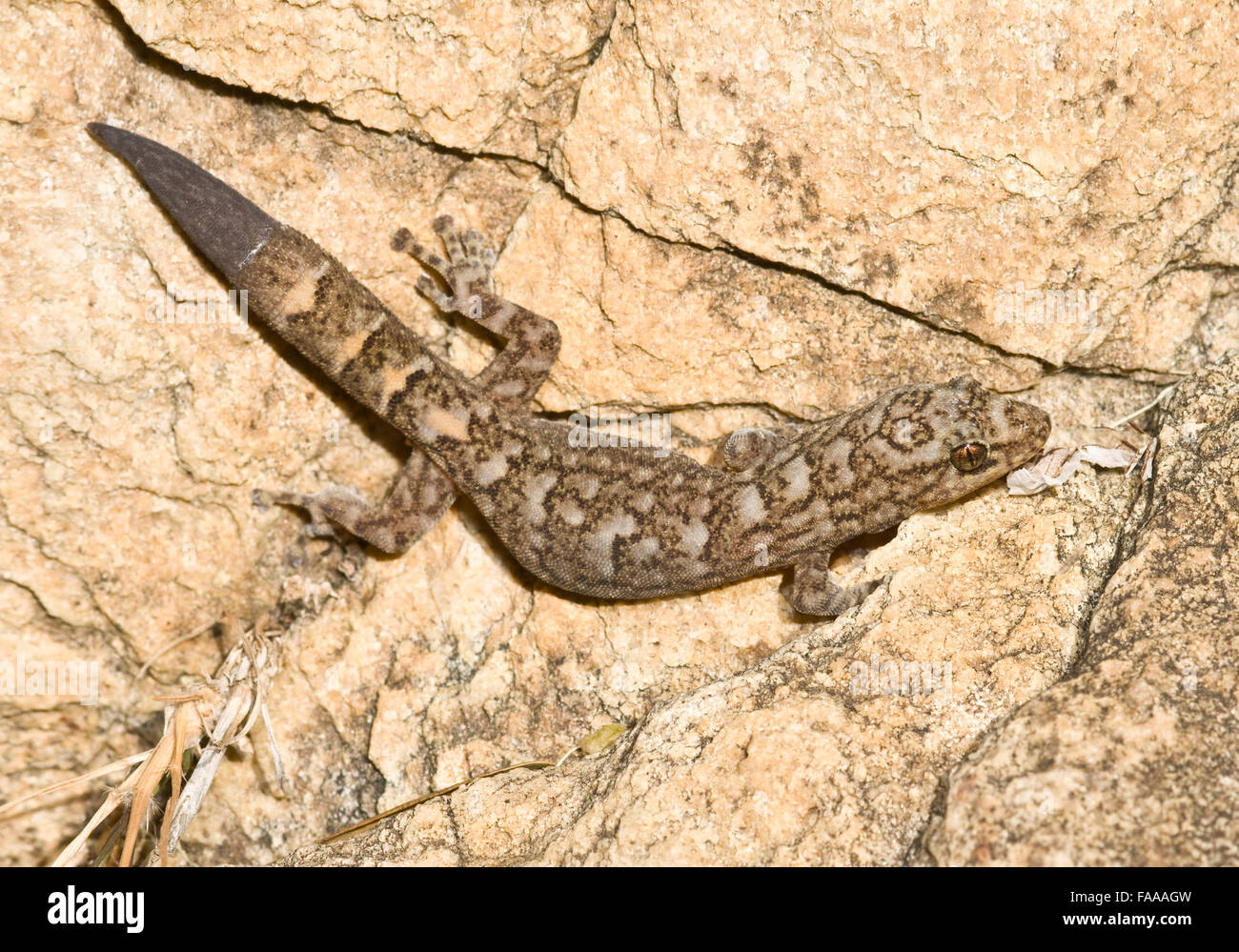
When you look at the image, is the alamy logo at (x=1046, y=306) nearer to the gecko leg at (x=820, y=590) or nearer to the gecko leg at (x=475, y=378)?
the gecko leg at (x=820, y=590)

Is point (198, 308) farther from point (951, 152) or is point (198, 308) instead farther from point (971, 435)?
point (971, 435)

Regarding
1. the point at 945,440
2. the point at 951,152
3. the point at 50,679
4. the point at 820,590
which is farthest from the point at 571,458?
the point at 50,679

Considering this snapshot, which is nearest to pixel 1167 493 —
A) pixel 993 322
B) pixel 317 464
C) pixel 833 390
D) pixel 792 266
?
pixel 993 322

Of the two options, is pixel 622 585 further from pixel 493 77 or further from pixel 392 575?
pixel 493 77

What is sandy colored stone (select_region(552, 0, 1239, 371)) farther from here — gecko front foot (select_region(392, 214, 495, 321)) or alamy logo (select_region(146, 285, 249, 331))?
alamy logo (select_region(146, 285, 249, 331))

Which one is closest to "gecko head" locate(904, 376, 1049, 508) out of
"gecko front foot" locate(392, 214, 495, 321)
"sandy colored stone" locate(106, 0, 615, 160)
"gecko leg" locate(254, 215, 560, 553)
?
"gecko leg" locate(254, 215, 560, 553)
